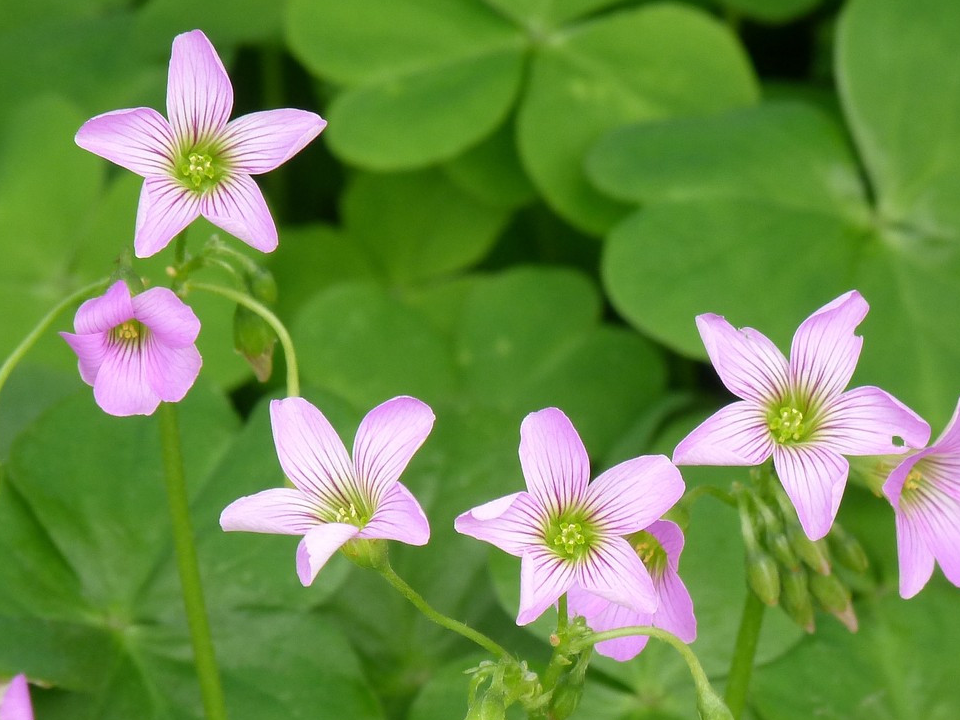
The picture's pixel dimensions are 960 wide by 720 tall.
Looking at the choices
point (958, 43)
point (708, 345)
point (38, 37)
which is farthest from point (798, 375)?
point (38, 37)

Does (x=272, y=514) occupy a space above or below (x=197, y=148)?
below

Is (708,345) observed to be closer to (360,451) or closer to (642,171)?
(360,451)

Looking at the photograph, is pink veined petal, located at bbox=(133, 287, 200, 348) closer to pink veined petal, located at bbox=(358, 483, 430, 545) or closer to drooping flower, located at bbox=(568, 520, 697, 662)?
pink veined petal, located at bbox=(358, 483, 430, 545)

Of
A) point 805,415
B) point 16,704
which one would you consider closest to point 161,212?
point 16,704

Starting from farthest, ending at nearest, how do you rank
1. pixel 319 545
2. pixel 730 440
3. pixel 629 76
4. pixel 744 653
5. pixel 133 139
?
pixel 629 76, pixel 744 653, pixel 133 139, pixel 730 440, pixel 319 545

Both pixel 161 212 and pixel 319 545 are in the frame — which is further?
pixel 161 212

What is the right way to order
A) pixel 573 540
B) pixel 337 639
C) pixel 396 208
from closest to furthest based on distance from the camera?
1. pixel 573 540
2. pixel 337 639
3. pixel 396 208

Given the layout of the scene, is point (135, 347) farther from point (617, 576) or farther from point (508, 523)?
point (617, 576)

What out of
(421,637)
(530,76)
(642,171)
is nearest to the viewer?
(421,637)
